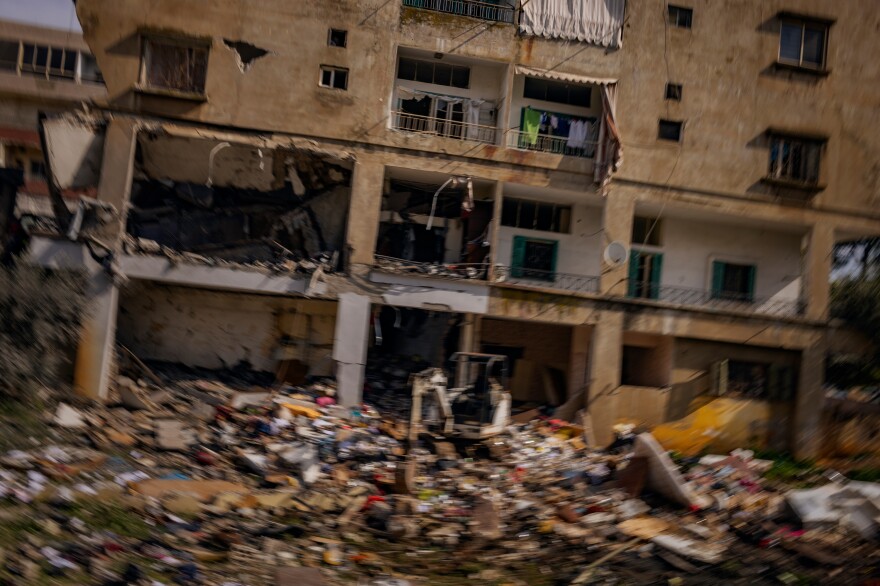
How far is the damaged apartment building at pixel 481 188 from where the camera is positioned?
1667 cm

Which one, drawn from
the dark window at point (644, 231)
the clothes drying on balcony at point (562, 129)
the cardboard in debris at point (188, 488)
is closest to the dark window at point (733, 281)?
the dark window at point (644, 231)

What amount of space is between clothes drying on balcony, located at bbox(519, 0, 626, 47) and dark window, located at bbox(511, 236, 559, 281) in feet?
16.6

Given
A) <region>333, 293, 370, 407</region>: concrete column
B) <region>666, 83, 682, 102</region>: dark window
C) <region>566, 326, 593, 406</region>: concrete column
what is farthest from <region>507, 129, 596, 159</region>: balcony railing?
<region>333, 293, 370, 407</region>: concrete column

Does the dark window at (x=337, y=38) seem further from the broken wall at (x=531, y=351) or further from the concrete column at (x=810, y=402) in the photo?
the concrete column at (x=810, y=402)

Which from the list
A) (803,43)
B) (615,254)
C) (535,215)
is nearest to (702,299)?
(615,254)

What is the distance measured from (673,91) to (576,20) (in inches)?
117

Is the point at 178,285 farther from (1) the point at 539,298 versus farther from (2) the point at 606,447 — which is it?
(2) the point at 606,447

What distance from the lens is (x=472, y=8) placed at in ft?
59.5

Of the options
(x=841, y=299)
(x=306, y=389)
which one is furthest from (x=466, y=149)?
(x=841, y=299)

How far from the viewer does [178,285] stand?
17.3m

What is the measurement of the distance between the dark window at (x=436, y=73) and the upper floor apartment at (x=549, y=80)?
0.05 metres

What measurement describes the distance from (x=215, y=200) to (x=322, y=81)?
3.96 meters

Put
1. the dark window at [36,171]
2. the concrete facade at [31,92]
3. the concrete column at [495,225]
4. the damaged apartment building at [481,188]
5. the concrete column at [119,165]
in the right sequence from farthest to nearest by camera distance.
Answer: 1. the dark window at [36,171]
2. the concrete facade at [31,92]
3. the concrete column at [495,225]
4. the damaged apartment building at [481,188]
5. the concrete column at [119,165]

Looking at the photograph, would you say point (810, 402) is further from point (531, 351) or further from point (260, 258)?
point (260, 258)
